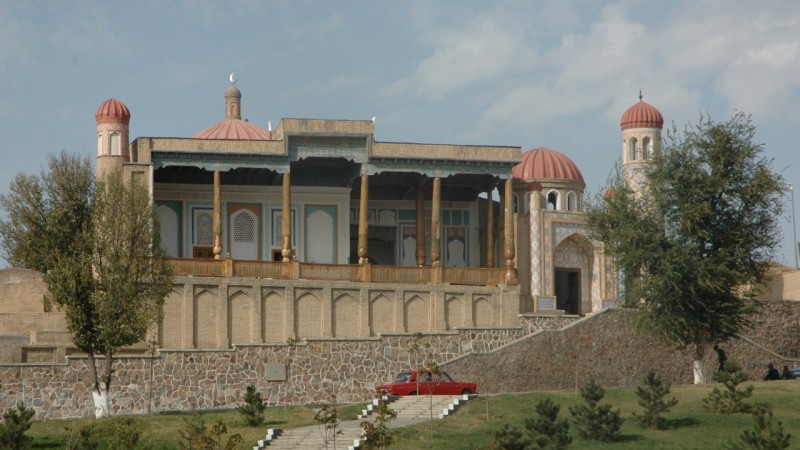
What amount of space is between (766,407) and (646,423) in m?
3.36

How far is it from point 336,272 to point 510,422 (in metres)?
15.0

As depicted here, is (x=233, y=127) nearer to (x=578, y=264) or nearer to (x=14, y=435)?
(x=578, y=264)

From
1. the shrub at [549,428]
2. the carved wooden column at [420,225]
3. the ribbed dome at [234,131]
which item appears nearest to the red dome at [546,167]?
the carved wooden column at [420,225]

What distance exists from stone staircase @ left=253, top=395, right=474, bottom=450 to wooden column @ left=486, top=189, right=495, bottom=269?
1464 cm

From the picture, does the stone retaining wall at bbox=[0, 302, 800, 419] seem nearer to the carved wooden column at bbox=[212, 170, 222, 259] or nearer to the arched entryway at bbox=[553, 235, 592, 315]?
the carved wooden column at bbox=[212, 170, 222, 259]

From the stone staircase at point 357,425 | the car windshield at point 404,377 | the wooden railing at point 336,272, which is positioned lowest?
the stone staircase at point 357,425

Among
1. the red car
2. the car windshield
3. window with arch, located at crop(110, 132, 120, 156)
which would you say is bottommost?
the red car

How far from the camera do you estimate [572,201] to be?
183 ft

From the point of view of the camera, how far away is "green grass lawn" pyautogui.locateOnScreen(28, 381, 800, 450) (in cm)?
3073

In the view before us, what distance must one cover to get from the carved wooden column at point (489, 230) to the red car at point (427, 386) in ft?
41.9

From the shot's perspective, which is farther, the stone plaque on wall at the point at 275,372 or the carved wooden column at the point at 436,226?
the carved wooden column at the point at 436,226

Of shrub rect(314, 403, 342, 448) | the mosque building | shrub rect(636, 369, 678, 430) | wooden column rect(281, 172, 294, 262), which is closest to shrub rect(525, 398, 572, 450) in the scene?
shrub rect(636, 369, 678, 430)

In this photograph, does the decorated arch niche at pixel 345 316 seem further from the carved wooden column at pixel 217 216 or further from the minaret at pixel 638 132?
the minaret at pixel 638 132

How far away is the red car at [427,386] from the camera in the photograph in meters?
36.7
